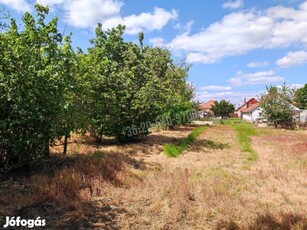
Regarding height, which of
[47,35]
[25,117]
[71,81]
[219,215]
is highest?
[47,35]

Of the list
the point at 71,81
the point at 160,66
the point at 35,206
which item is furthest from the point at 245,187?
the point at 160,66

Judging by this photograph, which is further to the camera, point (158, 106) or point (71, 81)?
point (158, 106)

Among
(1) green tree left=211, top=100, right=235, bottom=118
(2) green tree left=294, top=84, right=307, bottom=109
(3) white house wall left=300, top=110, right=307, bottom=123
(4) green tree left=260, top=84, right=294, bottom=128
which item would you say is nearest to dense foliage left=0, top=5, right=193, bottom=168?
(4) green tree left=260, top=84, right=294, bottom=128

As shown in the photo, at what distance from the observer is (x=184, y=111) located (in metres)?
36.5

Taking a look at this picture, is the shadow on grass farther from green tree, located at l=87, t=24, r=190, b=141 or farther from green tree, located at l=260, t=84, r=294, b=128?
green tree, located at l=260, t=84, r=294, b=128

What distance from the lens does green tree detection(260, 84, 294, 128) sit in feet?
123

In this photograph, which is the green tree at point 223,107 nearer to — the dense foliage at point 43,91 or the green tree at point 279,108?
the green tree at point 279,108

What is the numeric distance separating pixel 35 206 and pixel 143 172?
4.21 m

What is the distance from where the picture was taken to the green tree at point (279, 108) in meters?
37.5

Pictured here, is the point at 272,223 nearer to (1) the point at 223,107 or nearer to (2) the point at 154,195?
(2) the point at 154,195

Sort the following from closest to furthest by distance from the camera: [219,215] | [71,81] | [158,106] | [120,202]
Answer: [219,215] → [120,202] → [71,81] → [158,106]

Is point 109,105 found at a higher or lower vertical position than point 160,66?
lower

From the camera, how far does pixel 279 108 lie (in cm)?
3762

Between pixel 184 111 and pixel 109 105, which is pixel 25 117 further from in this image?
pixel 184 111
